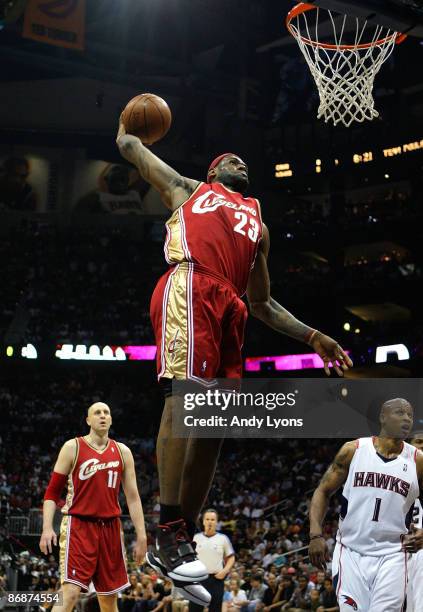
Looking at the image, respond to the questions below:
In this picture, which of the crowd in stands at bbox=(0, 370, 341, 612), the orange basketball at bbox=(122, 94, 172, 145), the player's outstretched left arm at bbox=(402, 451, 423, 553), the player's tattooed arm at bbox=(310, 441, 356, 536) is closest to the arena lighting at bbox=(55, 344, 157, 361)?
the crowd in stands at bbox=(0, 370, 341, 612)

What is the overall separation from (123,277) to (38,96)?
8.29 m

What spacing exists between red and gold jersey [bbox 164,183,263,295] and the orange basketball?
1.48ft

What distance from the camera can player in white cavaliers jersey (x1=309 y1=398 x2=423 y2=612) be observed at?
19.5ft

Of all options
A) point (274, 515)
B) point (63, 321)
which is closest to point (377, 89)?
point (63, 321)

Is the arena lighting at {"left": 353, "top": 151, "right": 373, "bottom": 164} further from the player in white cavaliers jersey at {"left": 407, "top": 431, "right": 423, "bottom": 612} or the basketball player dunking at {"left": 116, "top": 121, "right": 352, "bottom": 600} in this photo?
the basketball player dunking at {"left": 116, "top": 121, "right": 352, "bottom": 600}

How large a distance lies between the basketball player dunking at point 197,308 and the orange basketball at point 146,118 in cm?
11

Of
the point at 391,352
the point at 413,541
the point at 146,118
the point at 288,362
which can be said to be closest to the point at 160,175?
the point at 146,118

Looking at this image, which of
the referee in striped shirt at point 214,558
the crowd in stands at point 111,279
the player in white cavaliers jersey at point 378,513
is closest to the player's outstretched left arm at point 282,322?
the player in white cavaliers jersey at point 378,513

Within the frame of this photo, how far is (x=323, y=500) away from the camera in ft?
19.7

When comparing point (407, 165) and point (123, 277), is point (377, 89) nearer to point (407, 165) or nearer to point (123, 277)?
point (407, 165)

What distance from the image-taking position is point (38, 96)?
33.8 m

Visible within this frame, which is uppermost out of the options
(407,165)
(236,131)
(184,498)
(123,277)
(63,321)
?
(236,131)

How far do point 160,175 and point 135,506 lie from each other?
3671mm

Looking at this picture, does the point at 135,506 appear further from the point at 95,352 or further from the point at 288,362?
the point at 95,352
